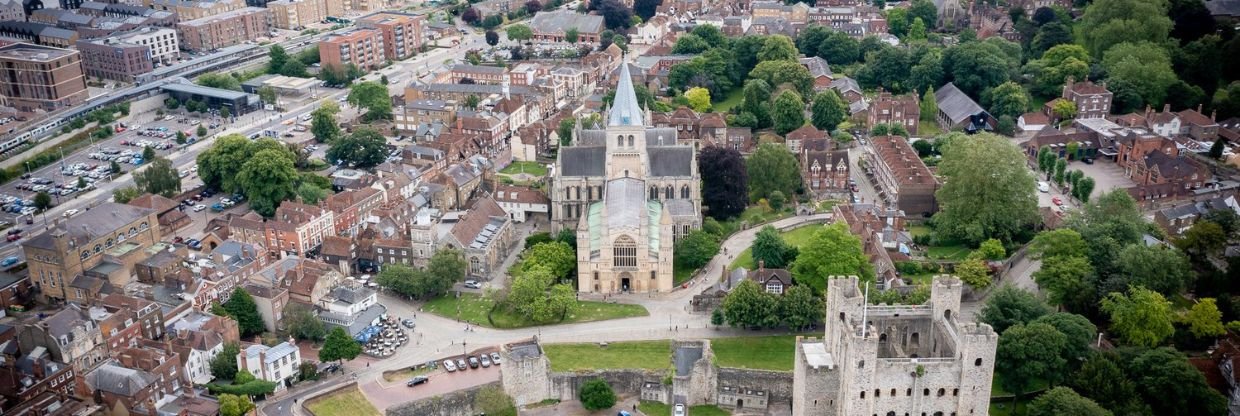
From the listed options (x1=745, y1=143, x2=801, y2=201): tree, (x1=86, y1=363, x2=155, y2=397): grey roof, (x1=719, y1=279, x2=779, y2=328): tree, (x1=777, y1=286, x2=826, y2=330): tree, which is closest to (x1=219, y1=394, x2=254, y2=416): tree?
(x1=86, y1=363, x2=155, y2=397): grey roof

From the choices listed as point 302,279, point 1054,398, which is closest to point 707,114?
point 302,279

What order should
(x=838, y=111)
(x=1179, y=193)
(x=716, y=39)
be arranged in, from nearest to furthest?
(x=1179, y=193) → (x=838, y=111) → (x=716, y=39)

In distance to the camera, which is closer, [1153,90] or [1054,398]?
[1054,398]

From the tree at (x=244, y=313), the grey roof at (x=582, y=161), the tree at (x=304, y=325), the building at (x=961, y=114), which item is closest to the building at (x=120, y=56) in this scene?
the grey roof at (x=582, y=161)

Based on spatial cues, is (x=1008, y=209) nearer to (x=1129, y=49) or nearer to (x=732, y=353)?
(x=732, y=353)

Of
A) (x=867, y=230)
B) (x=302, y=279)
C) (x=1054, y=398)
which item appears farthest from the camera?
(x=867, y=230)

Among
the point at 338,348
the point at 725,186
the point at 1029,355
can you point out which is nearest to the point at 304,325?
the point at 338,348
